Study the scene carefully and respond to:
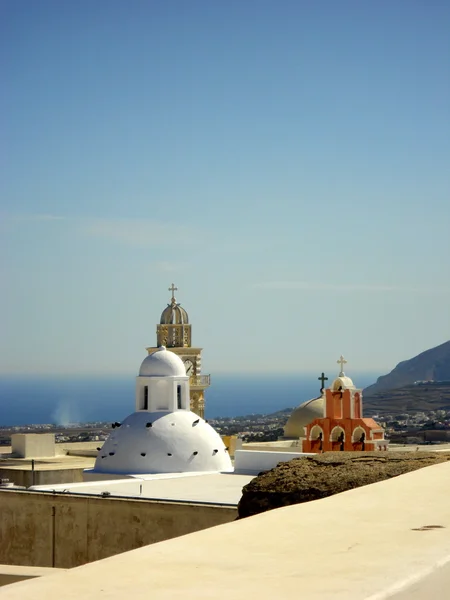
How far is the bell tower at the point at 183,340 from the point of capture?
5097cm

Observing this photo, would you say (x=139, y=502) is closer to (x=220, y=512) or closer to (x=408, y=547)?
(x=220, y=512)

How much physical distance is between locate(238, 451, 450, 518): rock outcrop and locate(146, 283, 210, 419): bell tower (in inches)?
1557

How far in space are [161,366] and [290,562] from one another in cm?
2696

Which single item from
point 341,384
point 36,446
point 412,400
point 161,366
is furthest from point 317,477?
point 412,400

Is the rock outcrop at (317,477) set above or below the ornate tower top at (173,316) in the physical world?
below

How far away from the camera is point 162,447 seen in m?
30.4

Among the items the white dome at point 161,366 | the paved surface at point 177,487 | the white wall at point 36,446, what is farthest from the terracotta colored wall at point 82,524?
the white wall at point 36,446

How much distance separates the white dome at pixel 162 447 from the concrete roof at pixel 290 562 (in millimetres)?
22675

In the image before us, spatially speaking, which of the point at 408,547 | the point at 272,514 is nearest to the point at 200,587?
the point at 408,547

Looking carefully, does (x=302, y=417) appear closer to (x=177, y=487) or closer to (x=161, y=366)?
(x=161, y=366)

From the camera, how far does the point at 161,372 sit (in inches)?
1281

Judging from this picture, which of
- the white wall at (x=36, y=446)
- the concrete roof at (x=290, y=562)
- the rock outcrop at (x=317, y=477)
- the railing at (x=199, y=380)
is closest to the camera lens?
the concrete roof at (x=290, y=562)

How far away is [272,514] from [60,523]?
18274 millimetres

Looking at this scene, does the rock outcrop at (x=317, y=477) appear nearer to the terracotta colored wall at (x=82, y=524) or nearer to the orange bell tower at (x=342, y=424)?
the terracotta colored wall at (x=82, y=524)
